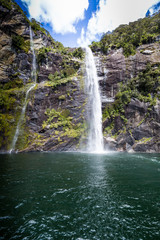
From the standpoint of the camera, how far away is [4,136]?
21.9 m

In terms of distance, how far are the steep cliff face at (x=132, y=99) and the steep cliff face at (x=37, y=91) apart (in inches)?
234

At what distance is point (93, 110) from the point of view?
27.4 meters

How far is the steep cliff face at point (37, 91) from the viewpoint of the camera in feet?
76.4

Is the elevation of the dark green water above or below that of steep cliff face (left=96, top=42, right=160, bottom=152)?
below

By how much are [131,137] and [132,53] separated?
69.5 feet

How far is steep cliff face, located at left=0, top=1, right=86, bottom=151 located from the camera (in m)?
23.3

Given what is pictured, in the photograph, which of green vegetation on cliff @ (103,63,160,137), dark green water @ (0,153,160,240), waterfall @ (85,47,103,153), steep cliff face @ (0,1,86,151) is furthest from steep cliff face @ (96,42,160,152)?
dark green water @ (0,153,160,240)

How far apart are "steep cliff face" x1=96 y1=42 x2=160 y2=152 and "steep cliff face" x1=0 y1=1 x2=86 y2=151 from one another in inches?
234

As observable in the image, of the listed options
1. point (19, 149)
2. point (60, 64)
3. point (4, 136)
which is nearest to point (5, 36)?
point (60, 64)

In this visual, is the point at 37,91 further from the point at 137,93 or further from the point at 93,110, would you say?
the point at 137,93

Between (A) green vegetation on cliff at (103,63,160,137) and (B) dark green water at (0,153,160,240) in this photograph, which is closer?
(B) dark green water at (0,153,160,240)

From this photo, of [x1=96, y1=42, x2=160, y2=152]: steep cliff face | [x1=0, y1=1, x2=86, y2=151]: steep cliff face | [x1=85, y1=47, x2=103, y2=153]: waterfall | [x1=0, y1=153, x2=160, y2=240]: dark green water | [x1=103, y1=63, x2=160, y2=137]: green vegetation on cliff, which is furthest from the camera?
[x1=103, y1=63, x2=160, y2=137]: green vegetation on cliff

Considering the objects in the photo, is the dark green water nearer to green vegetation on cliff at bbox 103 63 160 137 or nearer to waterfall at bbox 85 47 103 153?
waterfall at bbox 85 47 103 153

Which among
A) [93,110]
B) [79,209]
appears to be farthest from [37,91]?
[79,209]
